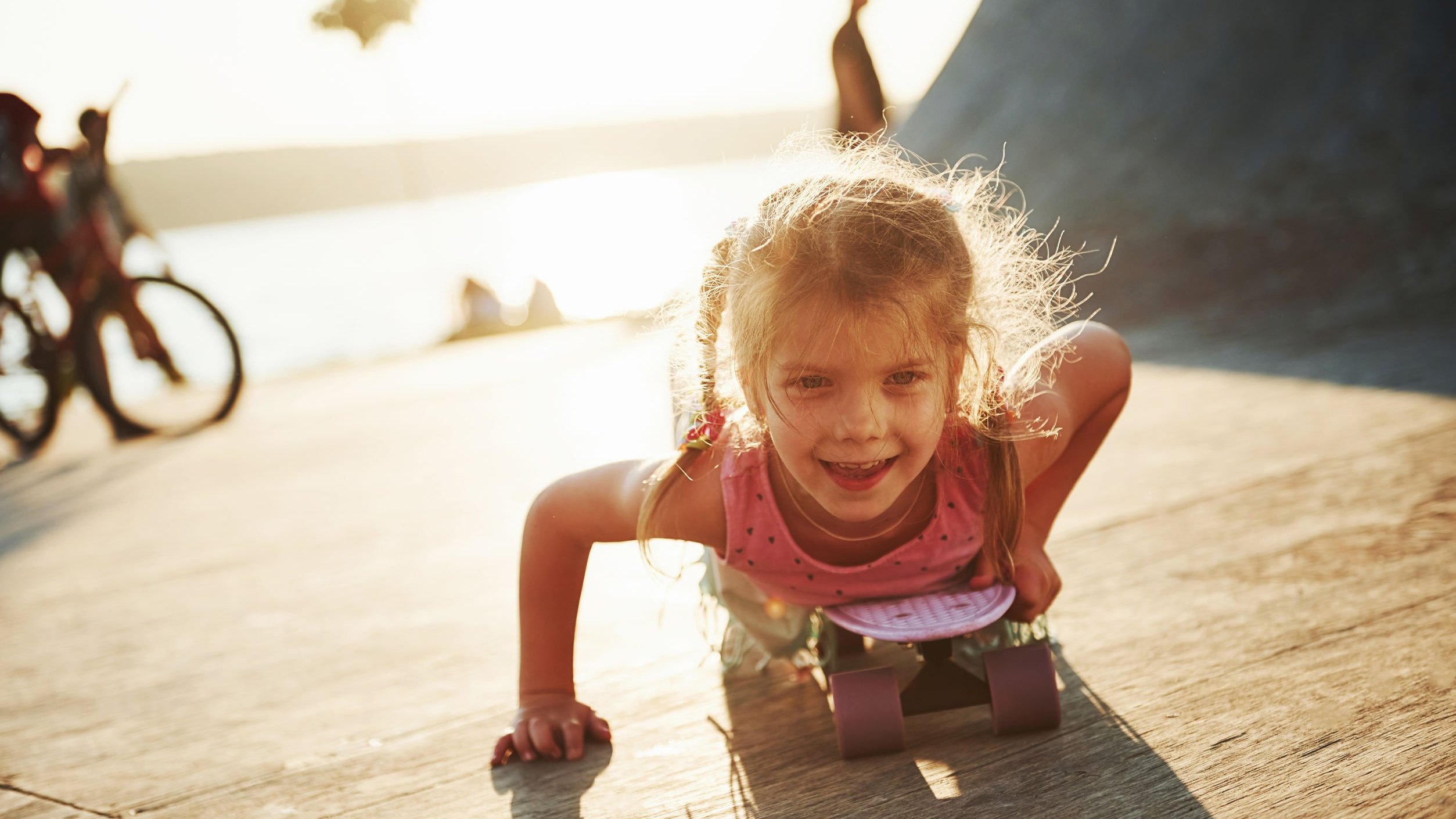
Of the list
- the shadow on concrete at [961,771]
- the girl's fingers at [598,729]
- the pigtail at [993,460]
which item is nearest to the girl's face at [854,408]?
the pigtail at [993,460]

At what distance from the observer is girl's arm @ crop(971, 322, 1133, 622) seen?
1590 millimetres

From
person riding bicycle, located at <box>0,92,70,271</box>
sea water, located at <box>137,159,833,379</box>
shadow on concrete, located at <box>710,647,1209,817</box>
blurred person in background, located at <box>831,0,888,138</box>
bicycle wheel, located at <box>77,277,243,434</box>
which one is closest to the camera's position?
shadow on concrete, located at <box>710,647,1209,817</box>

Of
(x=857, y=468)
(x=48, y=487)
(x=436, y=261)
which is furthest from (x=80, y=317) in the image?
(x=436, y=261)

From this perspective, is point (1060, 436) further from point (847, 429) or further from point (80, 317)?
point (80, 317)

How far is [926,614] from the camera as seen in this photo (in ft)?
4.95

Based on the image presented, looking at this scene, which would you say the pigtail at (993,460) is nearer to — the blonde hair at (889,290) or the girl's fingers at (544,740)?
the blonde hair at (889,290)

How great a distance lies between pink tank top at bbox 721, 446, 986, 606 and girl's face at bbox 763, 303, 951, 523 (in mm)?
118

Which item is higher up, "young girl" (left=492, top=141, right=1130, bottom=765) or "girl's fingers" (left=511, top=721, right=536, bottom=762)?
"young girl" (left=492, top=141, right=1130, bottom=765)

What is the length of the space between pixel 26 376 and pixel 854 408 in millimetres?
4669

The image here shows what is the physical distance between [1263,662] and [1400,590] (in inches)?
13.0

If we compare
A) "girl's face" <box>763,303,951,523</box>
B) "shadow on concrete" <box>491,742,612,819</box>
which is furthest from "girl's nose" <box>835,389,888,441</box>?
"shadow on concrete" <box>491,742,612,819</box>

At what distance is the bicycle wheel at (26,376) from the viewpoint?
4.68 m

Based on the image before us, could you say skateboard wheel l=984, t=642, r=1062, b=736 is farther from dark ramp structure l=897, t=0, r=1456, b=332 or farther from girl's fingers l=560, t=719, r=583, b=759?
dark ramp structure l=897, t=0, r=1456, b=332

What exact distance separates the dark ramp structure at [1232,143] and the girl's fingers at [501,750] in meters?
3.19
